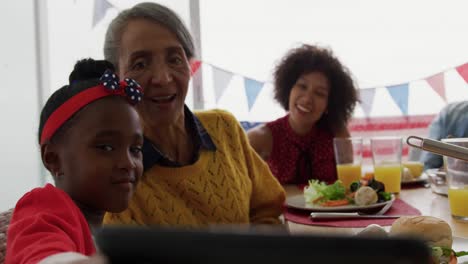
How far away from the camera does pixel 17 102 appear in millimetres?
2385

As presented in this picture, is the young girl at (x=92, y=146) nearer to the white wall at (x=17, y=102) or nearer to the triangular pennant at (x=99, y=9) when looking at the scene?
the white wall at (x=17, y=102)

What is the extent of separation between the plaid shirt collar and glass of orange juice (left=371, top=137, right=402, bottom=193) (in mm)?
615

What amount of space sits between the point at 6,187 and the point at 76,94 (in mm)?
1722

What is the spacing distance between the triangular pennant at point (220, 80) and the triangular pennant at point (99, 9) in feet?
3.08

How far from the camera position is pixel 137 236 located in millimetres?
203

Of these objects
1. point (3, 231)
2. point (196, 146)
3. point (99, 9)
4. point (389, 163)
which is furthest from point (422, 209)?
point (99, 9)

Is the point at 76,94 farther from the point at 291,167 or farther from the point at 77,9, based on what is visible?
the point at 77,9

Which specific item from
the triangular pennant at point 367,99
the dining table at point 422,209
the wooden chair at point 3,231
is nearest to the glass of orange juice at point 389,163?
the dining table at point 422,209

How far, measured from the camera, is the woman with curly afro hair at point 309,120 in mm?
2398

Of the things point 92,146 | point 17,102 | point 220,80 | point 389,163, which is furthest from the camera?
point 220,80

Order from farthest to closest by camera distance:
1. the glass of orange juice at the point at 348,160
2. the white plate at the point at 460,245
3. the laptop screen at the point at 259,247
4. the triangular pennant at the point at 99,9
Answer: the triangular pennant at the point at 99,9
the glass of orange juice at the point at 348,160
the white plate at the point at 460,245
the laptop screen at the point at 259,247

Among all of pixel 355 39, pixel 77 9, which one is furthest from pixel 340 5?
pixel 77 9

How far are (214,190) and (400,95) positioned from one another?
8.48 feet

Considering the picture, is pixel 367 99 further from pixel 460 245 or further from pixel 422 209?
pixel 460 245
